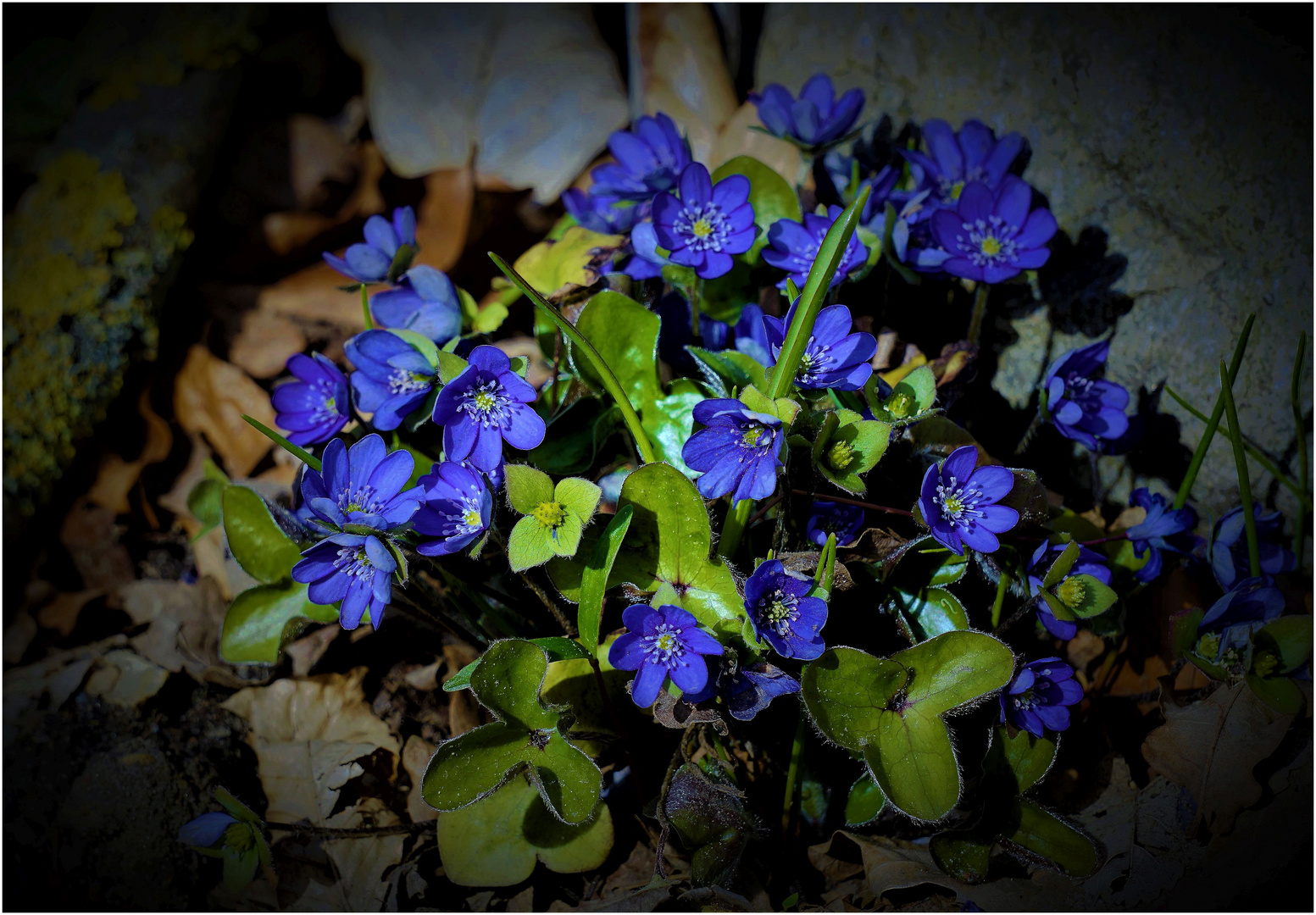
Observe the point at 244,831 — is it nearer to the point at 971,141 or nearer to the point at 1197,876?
the point at 1197,876

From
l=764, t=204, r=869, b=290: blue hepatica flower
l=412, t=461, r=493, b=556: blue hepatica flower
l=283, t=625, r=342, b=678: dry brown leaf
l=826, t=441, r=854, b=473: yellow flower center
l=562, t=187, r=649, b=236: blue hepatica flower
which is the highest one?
l=764, t=204, r=869, b=290: blue hepatica flower

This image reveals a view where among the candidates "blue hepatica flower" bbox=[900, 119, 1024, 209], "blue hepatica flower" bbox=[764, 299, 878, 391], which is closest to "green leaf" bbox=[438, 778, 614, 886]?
"blue hepatica flower" bbox=[764, 299, 878, 391]

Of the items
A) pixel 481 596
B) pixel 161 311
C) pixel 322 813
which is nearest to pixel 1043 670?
pixel 481 596

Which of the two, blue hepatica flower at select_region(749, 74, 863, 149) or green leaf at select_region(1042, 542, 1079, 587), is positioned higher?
blue hepatica flower at select_region(749, 74, 863, 149)

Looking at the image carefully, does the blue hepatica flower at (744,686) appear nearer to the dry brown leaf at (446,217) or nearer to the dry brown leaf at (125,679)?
the dry brown leaf at (125,679)

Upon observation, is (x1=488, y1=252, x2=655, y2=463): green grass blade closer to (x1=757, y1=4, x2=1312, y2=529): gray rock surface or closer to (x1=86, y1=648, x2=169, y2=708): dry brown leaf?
(x1=757, y1=4, x2=1312, y2=529): gray rock surface

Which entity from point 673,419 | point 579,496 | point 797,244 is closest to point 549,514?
point 579,496

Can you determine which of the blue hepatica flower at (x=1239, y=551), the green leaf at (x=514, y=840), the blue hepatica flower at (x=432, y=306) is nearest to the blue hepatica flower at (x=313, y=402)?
the blue hepatica flower at (x=432, y=306)

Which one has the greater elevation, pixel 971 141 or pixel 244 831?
pixel 971 141
